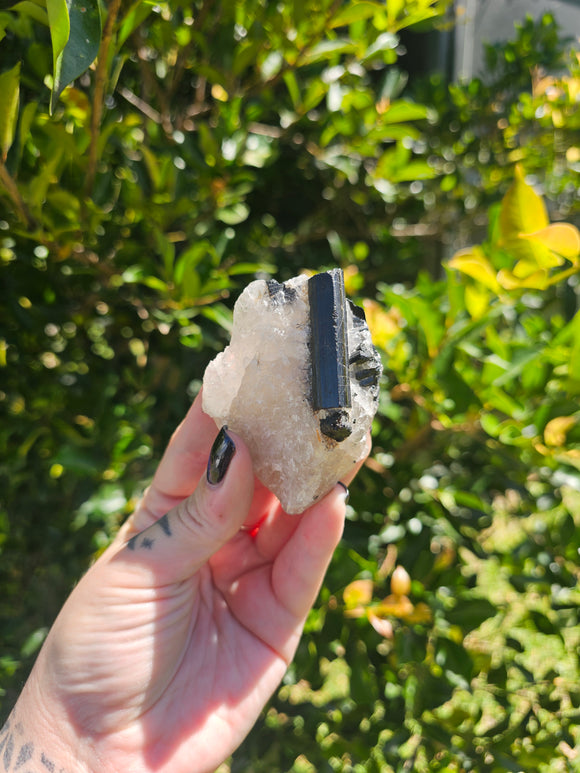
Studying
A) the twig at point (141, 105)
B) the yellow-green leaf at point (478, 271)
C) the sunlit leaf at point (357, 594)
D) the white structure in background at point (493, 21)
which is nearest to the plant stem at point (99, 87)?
the twig at point (141, 105)

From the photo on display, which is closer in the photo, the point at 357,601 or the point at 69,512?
the point at 357,601

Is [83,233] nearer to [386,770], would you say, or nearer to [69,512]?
[69,512]

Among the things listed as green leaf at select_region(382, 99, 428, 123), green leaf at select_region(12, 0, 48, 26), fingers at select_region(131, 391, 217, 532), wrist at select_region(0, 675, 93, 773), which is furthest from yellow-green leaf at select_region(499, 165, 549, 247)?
wrist at select_region(0, 675, 93, 773)

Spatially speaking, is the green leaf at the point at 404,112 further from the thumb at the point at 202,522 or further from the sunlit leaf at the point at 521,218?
the thumb at the point at 202,522

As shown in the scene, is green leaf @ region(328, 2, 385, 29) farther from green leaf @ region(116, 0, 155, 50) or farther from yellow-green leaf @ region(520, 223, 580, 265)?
yellow-green leaf @ region(520, 223, 580, 265)

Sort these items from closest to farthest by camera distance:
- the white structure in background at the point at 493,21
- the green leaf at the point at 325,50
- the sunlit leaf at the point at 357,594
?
the green leaf at the point at 325,50 < the sunlit leaf at the point at 357,594 < the white structure in background at the point at 493,21

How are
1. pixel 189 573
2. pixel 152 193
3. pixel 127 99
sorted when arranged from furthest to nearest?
pixel 127 99
pixel 152 193
pixel 189 573

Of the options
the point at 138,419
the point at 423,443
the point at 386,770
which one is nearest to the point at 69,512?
the point at 138,419

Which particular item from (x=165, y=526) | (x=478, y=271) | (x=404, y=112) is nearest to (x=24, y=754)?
(x=165, y=526)
